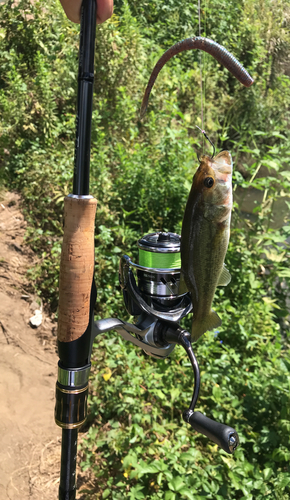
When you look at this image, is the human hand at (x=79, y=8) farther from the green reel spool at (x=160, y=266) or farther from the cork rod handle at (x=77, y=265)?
the green reel spool at (x=160, y=266)

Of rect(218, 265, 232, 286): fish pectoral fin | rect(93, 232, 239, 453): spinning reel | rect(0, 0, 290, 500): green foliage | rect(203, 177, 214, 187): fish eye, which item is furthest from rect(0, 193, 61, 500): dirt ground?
rect(203, 177, 214, 187): fish eye

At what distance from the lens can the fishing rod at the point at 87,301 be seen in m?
0.91

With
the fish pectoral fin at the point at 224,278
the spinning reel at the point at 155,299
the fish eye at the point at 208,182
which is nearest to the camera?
the fish eye at the point at 208,182

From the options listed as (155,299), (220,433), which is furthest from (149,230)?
(220,433)

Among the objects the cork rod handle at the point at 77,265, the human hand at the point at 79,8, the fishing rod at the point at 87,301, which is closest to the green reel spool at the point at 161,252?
the fishing rod at the point at 87,301

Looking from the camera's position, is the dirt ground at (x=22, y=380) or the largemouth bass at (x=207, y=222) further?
the dirt ground at (x=22, y=380)

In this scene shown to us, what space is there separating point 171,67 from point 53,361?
4.05m

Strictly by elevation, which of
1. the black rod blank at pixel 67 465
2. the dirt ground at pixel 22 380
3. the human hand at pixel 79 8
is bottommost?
the dirt ground at pixel 22 380

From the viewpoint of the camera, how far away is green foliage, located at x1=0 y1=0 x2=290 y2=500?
7.30 feet

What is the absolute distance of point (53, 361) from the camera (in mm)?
3074

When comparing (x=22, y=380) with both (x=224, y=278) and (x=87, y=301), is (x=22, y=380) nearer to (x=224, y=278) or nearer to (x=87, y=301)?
(x=87, y=301)

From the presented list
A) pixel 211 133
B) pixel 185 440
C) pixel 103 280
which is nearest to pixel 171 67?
pixel 211 133

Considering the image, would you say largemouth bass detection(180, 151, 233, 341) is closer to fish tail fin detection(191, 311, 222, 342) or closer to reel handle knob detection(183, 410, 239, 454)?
fish tail fin detection(191, 311, 222, 342)

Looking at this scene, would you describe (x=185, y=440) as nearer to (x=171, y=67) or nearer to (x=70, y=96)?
(x=70, y=96)
